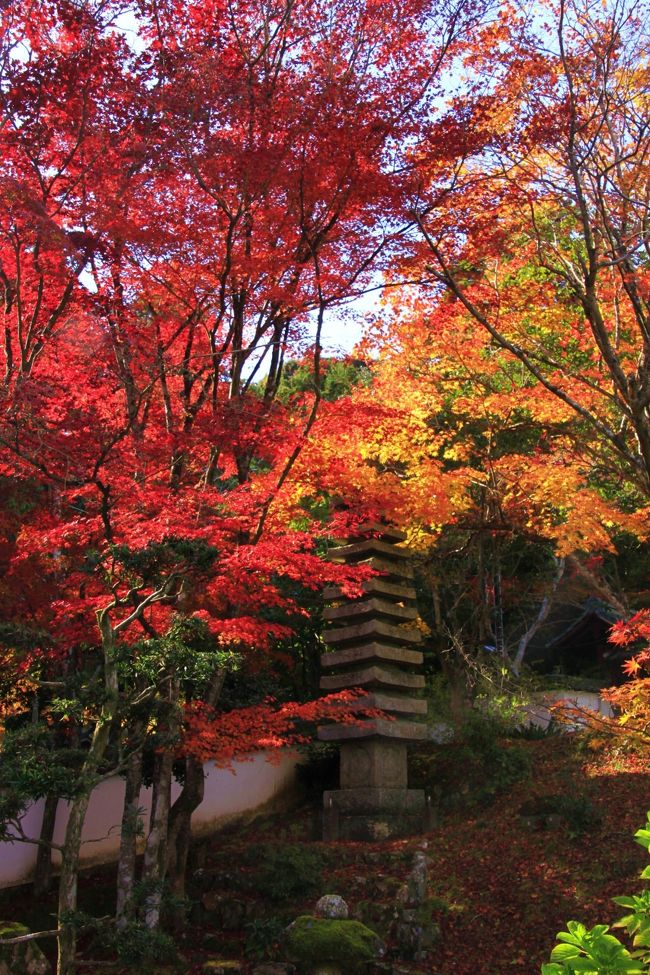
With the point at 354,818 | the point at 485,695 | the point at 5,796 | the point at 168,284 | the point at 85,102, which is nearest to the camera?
the point at 5,796

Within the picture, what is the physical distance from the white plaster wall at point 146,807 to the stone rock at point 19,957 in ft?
5.02

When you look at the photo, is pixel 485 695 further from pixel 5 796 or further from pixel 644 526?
pixel 5 796

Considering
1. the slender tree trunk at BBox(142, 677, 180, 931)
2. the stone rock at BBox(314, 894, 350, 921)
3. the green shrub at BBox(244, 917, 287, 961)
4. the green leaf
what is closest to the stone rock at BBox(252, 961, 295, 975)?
the green shrub at BBox(244, 917, 287, 961)

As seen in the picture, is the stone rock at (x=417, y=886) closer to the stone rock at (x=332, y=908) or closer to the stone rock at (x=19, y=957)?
the stone rock at (x=332, y=908)

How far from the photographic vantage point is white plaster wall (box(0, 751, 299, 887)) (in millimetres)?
10109

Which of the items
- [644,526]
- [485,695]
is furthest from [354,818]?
[644,526]

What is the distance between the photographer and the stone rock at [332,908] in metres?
8.27

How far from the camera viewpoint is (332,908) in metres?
8.30

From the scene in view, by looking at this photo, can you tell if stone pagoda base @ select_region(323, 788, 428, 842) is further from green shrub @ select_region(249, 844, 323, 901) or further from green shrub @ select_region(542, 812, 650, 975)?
green shrub @ select_region(542, 812, 650, 975)

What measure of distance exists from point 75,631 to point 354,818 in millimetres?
4916

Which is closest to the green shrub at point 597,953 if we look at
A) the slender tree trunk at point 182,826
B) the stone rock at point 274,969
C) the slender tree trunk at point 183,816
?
the stone rock at point 274,969

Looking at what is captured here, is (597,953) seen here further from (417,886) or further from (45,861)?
(45,861)

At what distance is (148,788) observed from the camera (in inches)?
452

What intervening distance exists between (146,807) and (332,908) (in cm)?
372
